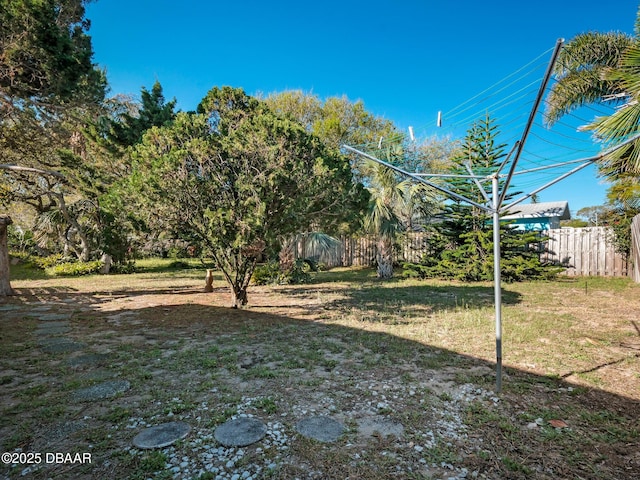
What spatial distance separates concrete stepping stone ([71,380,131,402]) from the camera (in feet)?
8.73

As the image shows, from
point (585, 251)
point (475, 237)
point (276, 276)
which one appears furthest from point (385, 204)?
point (585, 251)

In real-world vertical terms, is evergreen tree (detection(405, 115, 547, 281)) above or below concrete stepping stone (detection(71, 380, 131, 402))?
above

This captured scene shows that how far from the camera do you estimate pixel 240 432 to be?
2.16 meters

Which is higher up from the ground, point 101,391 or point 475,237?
point 475,237

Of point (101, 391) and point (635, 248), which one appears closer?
point (101, 391)

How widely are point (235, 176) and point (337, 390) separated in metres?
3.40

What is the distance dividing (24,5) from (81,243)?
9.14m

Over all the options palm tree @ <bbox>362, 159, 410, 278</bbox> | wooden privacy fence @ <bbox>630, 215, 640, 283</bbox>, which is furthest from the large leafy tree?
wooden privacy fence @ <bbox>630, 215, 640, 283</bbox>

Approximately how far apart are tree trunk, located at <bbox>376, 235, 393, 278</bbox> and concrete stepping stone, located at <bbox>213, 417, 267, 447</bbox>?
26.7 feet

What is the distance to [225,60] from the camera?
9930 millimetres

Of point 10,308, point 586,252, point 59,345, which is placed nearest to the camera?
point 59,345

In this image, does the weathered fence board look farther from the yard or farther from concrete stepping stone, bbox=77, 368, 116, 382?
concrete stepping stone, bbox=77, 368, 116, 382

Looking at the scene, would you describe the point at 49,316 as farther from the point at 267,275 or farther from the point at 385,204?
the point at 385,204

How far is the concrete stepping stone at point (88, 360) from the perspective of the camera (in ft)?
11.3
